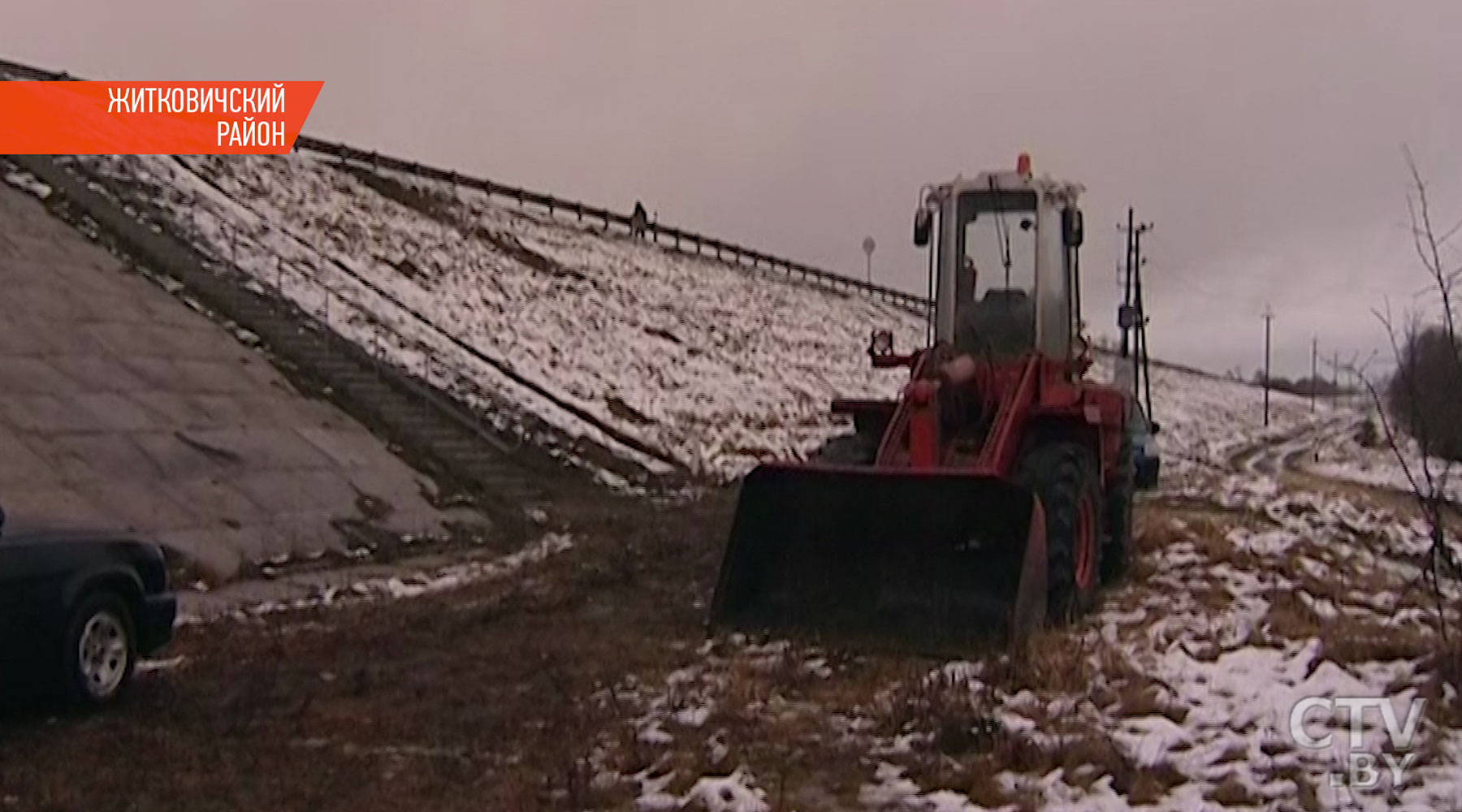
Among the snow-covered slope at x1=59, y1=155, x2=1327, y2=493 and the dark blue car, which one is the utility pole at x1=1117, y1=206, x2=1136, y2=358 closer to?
the snow-covered slope at x1=59, y1=155, x2=1327, y2=493

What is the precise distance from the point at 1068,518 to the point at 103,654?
6057mm

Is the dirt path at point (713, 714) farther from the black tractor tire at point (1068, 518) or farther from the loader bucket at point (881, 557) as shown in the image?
the loader bucket at point (881, 557)

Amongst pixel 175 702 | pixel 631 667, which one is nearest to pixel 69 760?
pixel 175 702

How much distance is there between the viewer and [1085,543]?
10.4m

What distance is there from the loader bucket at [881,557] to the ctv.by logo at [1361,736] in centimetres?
214

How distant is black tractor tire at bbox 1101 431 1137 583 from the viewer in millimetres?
11508

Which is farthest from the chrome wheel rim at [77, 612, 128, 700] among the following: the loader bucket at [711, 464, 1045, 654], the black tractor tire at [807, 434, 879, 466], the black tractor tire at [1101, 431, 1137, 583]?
the black tractor tire at [1101, 431, 1137, 583]

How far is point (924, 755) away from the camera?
666 centimetres

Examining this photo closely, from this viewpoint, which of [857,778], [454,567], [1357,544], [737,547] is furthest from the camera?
[1357,544]

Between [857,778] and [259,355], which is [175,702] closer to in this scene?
[857,778]

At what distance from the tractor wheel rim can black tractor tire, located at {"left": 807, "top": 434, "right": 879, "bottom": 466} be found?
1607mm

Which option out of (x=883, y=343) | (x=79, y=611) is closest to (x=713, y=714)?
(x=79, y=611)

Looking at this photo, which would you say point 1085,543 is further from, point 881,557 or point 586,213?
point 586,213

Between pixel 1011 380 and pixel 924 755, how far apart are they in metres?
4.44
